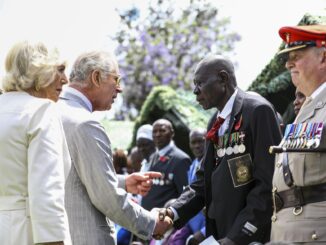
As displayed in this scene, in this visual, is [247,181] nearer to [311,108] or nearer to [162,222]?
[162,222]

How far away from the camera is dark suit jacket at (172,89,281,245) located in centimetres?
601

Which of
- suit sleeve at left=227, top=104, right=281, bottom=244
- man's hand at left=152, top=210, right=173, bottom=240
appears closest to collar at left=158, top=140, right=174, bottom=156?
man's hand at left=152, top=210, right=173, bottom=240

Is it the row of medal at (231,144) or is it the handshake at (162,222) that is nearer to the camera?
the row of medal at (231,144)

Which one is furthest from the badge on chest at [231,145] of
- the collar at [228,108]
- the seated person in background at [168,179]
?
the seated person in background at [168,179]

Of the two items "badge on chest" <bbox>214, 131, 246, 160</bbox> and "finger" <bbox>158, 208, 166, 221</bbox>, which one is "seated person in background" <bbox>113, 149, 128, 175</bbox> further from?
"badge on chest" <bbox>214, 131, 246, 160</bbox>

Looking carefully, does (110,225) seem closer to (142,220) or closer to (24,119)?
(142,220)

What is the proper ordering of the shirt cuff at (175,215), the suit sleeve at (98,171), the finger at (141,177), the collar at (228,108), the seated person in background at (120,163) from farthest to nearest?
the seated person in background at (120,163)
the shirt cuff at (175,215)
the finger at (141,177)
the collar at (228,108)
the suit sleeve at (98,171)

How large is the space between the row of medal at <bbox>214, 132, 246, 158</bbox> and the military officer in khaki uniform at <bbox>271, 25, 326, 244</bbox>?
0.64 meters

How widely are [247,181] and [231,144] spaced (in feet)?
1.02

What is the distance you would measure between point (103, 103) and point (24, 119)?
126 cm

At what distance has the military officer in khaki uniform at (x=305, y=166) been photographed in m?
5.08

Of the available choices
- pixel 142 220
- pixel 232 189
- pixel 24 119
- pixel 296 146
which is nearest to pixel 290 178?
pixel 296 146

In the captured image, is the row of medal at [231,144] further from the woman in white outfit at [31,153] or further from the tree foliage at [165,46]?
the tree foliage at [165,46]

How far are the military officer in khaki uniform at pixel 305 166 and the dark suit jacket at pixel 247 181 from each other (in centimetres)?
52
